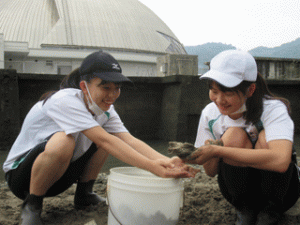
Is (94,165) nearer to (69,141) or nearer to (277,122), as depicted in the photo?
(69,141)

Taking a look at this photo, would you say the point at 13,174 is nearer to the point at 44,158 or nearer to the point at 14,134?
the point at 44,158

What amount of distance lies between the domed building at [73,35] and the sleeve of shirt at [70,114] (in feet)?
80.5

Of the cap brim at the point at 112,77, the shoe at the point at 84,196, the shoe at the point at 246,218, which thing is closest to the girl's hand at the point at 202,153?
the shoe at the point at 246,218

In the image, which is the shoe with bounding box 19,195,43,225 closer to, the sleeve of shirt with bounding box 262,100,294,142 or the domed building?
the sleeve of shirt with bounding box 262,100,294,142

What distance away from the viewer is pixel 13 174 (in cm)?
194

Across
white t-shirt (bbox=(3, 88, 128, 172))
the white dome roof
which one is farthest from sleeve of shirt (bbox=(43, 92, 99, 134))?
the white dome roof

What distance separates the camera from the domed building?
2700 cm

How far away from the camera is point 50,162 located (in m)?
1.79

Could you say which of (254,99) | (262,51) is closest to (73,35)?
(254,99)

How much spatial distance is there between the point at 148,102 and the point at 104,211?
3.63 m

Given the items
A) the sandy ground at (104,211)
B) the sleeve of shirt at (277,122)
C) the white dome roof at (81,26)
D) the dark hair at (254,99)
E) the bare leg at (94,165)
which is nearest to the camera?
the sleeve of shirt at (277,122)

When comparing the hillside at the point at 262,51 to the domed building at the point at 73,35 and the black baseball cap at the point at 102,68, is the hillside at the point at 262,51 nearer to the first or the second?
the domed building at the point at 73,35

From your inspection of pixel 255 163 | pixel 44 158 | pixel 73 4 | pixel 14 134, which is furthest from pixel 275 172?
pixel 73 4

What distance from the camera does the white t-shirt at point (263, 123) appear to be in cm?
163
